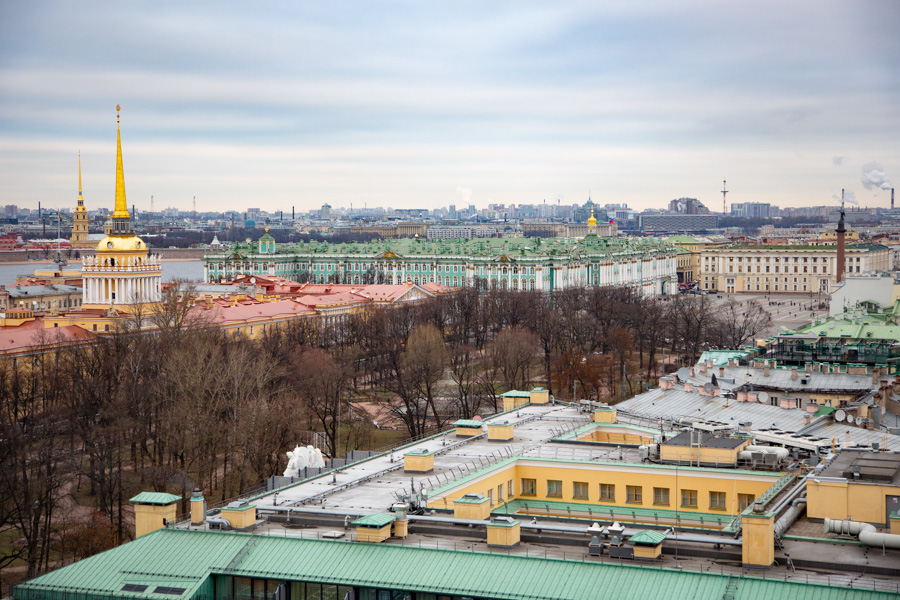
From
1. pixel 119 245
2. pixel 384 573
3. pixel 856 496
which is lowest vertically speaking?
pixel 384 573

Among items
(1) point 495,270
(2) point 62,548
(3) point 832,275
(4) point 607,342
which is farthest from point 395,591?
(3) point 832,275

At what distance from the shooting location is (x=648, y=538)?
1994cm

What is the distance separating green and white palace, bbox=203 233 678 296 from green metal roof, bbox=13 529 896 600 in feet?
334

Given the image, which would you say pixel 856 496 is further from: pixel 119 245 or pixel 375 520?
pixel 119 245

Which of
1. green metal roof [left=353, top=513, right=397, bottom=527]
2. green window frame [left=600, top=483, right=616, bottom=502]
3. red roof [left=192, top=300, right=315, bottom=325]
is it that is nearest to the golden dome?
red roof [left=192, top=300, right=315, bottom=325]

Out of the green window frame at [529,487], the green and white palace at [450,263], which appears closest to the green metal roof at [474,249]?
the green and white palace at [450,263]

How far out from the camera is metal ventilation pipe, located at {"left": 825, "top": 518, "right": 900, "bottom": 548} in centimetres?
1991

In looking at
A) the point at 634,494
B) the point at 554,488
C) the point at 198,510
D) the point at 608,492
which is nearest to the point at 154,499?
the point at 198,510

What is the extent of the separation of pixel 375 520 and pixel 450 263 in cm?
11114

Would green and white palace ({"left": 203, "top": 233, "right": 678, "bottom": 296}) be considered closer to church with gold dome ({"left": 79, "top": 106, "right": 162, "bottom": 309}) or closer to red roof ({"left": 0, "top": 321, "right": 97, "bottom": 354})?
church with gold dome ({"left": 79, "top": 106, "right": 162, "bottom": 309})

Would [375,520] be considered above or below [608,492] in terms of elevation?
above

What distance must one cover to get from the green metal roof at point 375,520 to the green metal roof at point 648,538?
169 inches

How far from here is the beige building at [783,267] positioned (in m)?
158

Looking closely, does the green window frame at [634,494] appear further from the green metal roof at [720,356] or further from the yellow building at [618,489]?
the green metal roof at [720,356]
